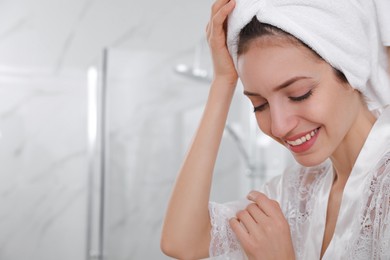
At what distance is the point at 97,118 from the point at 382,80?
1.58 meters

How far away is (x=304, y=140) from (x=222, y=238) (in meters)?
0.30

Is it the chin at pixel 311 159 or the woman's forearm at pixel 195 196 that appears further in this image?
the woman's forearm at pixel 195 196

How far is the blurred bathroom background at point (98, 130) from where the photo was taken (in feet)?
7.70

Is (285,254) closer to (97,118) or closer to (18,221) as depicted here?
(97,118)

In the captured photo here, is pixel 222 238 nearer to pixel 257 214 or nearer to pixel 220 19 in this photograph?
pixel 257 214

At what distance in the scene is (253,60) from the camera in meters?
0.91

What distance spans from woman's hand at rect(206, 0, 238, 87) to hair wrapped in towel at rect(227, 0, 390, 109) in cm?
4

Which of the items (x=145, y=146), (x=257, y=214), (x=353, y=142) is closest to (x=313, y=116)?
(x=353, y=142)

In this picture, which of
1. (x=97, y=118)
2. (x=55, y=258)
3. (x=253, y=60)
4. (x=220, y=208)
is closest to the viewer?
(x=253, y=60)

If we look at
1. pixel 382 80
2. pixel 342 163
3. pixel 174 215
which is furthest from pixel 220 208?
pixel 382 80

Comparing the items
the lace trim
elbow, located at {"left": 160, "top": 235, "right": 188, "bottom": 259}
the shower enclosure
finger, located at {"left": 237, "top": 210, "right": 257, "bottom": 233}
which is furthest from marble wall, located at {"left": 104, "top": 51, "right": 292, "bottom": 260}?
the lace trim

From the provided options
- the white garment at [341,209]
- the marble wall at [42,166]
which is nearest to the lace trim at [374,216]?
the white garment at [341,209]

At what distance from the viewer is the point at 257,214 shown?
103 centimetres

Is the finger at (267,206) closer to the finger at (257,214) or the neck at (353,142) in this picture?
the finger at (257,214)
